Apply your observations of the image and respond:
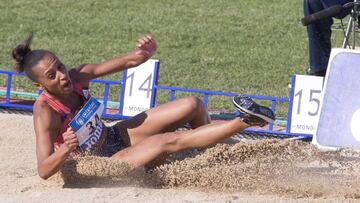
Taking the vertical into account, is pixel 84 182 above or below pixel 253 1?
above

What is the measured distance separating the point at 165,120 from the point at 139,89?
1834mm

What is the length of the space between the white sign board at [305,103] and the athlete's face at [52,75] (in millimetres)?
2350

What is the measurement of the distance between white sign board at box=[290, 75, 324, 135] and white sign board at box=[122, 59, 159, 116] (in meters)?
1.15

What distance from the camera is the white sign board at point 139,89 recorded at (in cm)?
799

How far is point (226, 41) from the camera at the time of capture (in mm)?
11789

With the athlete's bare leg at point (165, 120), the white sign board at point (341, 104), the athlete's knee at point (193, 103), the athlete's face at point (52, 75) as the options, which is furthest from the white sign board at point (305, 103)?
the athlete's face at point (52, 75)

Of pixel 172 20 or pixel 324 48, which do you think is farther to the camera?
pixel 172 20

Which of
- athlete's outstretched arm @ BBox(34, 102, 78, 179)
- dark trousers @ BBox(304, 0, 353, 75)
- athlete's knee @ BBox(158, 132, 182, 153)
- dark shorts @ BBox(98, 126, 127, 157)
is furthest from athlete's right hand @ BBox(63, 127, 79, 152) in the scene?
dark trousers @ BBox(304, 0, 353, 75)

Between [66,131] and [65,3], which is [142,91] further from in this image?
[65,3]

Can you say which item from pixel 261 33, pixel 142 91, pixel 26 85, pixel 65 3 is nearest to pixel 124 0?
pixel 65 3

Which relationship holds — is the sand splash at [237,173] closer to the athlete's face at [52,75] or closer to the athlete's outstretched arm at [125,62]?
the athlete's face at [52,75]

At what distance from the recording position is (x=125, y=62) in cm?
630

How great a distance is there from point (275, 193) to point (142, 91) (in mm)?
2516

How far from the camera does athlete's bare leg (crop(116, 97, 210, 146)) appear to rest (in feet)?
20.3
